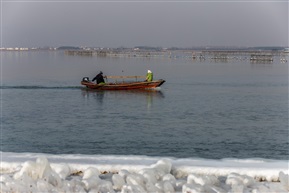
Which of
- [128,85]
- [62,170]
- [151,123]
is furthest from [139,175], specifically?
[128,85]

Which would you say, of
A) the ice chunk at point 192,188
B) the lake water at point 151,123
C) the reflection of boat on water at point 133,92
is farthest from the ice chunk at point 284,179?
the reflection of boat on water at point 133,92

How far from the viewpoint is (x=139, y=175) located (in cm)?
734

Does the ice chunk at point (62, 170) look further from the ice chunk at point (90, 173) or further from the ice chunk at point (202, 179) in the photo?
the ice chunk at point (202, 179)

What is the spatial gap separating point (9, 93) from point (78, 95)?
14.5 ft

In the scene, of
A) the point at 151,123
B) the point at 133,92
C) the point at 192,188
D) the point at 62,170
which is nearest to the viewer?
the point at 192,188

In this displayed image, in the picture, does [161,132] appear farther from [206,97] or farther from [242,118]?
[206,97]

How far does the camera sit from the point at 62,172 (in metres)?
7.71

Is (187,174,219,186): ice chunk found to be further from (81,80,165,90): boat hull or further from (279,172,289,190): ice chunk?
(81,80,165,90): boat hull

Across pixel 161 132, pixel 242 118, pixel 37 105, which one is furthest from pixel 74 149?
pixel 37 105

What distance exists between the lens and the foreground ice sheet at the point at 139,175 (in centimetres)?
706

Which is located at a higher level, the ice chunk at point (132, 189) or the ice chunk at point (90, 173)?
the ice chunk at point (90, 173)

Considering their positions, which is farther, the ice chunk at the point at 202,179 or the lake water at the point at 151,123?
the lake water at the point at 151,123

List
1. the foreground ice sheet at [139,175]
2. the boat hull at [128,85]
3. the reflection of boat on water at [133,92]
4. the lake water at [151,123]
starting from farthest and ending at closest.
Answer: the boat hull at [128,85]
the reflection of boat on water at [133,92]
the lake water at [151,123]
the foreground ice sheet at [139,175]

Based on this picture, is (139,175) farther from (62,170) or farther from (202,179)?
(62,170)
